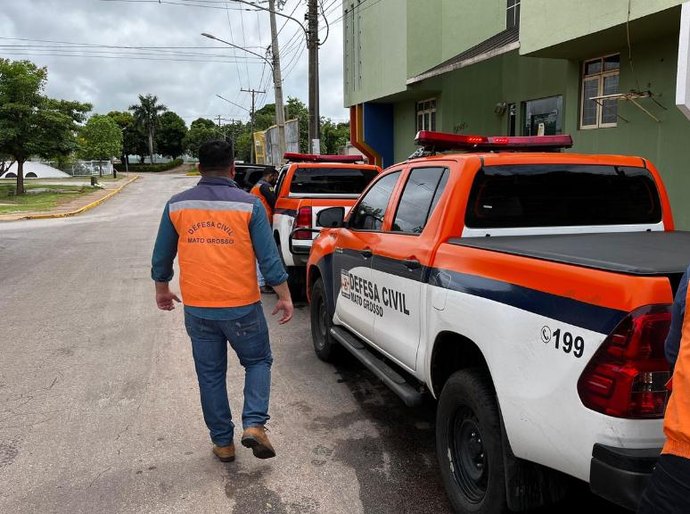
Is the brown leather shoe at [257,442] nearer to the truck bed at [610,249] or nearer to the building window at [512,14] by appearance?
the truck bed at [610,249]

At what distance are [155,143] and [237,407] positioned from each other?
102m

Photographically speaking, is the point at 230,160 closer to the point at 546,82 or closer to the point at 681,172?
the point at 681,172

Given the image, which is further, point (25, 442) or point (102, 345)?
point (102, 345)

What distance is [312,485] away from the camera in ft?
11.4

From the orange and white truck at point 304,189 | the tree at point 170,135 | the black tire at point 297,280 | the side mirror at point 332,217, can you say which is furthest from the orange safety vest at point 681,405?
the tree at point 170,135

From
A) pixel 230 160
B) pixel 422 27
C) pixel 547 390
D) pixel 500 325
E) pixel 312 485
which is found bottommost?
pixel 312 485

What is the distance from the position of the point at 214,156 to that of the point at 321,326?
2.60 meters

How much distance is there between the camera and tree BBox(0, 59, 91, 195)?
1131 inches

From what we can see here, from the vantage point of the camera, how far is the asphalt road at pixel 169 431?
337cm

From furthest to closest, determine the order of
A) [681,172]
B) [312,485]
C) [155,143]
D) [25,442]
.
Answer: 1. [155,143]
2. [681,172]
3. [25,442]
4. [312,485]

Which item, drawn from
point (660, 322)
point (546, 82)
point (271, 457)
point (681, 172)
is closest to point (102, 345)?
point (271, 457)

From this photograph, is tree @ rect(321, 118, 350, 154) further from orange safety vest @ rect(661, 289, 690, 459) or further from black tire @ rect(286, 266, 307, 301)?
orange safety vest @ rect(661, 289, 690, 459)

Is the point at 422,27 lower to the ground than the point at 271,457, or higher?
higher

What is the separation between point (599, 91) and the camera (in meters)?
10.4
